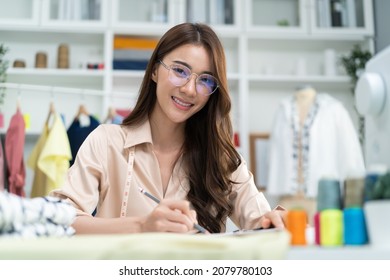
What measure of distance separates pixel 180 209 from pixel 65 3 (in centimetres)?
275

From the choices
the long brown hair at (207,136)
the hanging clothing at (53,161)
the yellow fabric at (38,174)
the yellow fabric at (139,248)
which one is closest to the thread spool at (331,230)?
the yellow fabric at (139,248)

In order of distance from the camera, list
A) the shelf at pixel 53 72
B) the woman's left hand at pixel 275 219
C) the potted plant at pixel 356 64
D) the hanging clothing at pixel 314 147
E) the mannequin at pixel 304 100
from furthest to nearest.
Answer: the potted plant at pixel 356 64 → the shelf at pixel 53 72 → the mannequin at pixel 304 100 → the hanging clothing at pixel 314 147 → the woman's left hand at pixel 275 219

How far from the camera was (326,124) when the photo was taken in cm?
299

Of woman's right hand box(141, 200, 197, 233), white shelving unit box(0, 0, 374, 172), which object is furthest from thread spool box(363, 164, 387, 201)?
white shelving unit box(0, 0, 374, 172)

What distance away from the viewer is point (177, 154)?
1476mm

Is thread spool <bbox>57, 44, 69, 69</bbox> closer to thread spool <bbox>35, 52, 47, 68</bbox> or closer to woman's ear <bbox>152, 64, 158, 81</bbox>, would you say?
thread spool <bbox>35, 52, 47, 68</bbox>

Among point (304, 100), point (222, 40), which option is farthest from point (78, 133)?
point (304, 100)

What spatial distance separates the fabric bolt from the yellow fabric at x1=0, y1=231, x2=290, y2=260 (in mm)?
73

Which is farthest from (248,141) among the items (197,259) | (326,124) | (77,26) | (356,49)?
(197,259)

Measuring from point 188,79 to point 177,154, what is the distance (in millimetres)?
247

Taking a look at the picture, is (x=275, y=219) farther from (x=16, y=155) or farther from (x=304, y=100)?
(x=304, y=100)

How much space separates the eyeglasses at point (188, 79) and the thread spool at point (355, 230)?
765 millimetres

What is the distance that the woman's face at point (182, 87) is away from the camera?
135cm

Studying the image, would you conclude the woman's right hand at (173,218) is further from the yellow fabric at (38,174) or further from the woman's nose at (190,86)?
the yellow fabric at (38,174)
